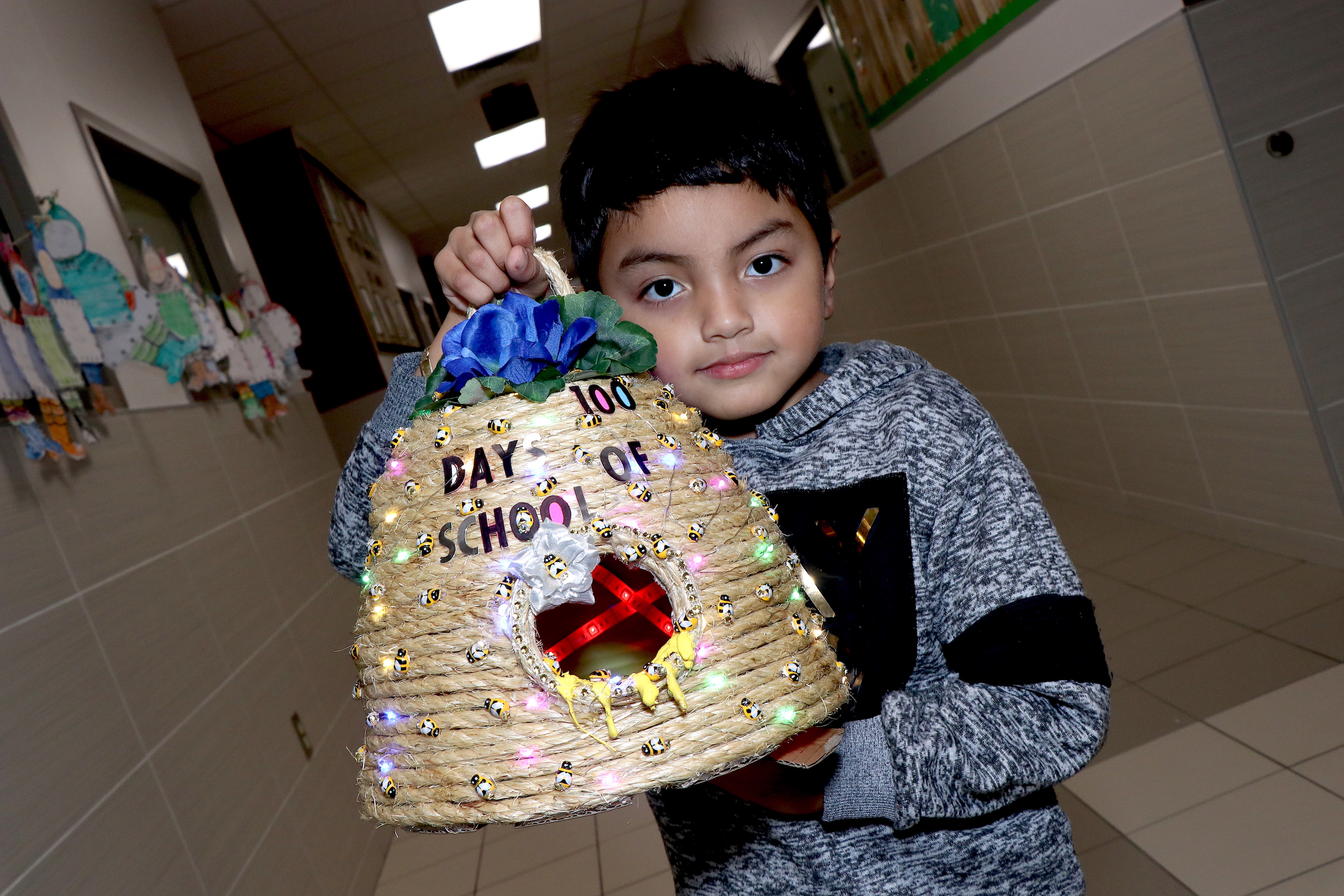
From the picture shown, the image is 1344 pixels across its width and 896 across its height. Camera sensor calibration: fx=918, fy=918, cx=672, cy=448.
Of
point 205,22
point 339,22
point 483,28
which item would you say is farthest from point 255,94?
point 483,28

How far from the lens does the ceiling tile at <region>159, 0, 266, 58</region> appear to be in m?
3.96

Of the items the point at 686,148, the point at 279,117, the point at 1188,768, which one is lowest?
the point at 1188,768

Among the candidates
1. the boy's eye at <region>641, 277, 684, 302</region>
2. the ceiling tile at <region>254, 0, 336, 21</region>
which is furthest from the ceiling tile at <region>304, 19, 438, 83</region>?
the boy's eye at <region>641, 277, 684, 302</region>

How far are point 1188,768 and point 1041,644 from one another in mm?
1842

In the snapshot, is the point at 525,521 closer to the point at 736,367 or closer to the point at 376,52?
the point at 736,367

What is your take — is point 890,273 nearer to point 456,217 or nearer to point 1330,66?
point 1330,66

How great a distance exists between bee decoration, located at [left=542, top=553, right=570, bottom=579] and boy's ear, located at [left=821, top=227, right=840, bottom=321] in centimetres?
44

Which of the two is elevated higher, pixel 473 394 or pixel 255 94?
pixel 255 94

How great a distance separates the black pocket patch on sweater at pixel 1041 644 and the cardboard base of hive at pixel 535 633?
22 centimetres

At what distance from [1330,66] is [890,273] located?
276cm

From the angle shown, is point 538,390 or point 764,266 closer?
point 538,390

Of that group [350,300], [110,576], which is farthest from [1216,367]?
[350,300]

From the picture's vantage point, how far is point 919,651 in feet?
2.84

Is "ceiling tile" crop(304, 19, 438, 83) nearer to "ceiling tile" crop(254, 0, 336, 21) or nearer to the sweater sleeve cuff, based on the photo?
"ceiling tile" crop(254, 0, 336, 21)
